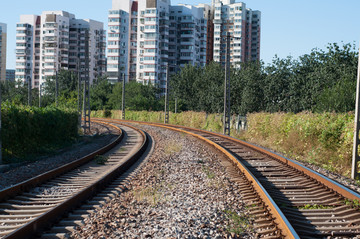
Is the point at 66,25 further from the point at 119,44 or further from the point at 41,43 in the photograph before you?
the point at 119,44

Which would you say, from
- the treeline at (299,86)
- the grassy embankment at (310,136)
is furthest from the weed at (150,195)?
the treeline at (299,86)

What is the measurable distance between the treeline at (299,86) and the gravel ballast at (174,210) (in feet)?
87.0

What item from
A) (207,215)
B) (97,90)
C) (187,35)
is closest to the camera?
(207,215)

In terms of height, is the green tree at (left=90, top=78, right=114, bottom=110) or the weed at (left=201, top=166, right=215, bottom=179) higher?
the green tree at (left=90, top=78, right=114, bottom=110)

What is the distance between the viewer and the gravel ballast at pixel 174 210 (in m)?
6.34

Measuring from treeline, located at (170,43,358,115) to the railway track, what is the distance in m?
27.2

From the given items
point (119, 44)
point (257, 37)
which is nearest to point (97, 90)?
point (119, 44)

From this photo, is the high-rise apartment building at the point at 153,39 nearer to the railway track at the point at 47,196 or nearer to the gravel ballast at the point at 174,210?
the railway track at the point at 47,196

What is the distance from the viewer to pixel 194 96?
267ft

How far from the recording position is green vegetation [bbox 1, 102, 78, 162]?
645 inches

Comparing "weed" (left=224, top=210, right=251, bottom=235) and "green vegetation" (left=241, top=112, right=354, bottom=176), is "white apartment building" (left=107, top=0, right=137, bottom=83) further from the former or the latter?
"weed" (left=224, top=210, right=251, bottom=235)

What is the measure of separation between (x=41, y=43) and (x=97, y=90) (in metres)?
64.1

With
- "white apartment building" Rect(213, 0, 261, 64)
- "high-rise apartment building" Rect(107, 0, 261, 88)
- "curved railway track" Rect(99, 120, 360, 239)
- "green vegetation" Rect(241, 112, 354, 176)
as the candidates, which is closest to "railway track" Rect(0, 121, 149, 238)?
"curved railway track" Rect(99, 120, 360, 239)

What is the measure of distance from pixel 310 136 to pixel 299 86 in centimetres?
3028
